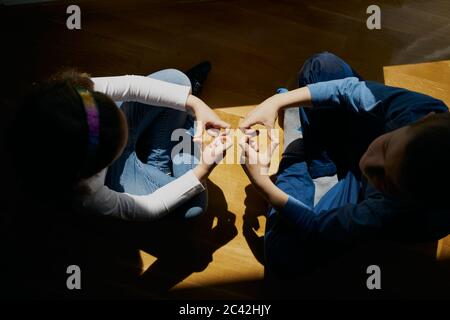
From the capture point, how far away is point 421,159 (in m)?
0.60

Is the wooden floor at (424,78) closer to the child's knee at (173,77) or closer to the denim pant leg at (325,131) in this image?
the denim pant leg at (325,131)

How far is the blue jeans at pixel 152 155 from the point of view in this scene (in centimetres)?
87

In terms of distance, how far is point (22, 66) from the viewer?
1.11m

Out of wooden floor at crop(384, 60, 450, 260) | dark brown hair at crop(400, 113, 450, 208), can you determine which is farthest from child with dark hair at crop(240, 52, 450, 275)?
wooden floor at crop(384, 60, 450, 260)

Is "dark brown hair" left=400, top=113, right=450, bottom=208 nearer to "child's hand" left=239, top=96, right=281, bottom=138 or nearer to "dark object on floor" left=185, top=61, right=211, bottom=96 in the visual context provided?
"child's hand" left=239, top=96, right=281, bottom=138

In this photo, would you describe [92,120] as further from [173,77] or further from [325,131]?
[325,131]

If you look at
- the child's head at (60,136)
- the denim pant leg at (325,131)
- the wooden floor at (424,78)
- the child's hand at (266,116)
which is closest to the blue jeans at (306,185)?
the denim pant leg at (325,131)

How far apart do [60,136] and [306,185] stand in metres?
0.53

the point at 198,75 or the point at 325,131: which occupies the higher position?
the point at 198,75

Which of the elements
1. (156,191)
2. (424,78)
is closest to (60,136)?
(156,191)

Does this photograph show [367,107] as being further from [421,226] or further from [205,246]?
[205,246]
